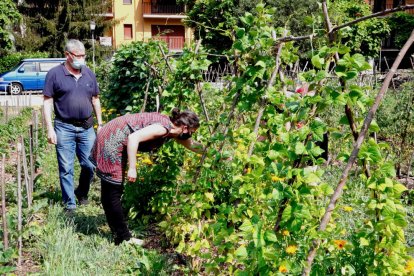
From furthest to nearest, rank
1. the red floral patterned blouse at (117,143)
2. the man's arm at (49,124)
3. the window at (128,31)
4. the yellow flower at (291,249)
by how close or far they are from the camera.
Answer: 1. the window at (128,31)
2. the man's arm at (49,124)
3. the red floral patterned blouse at (117,143)
4. the yellow flower at (291,249)

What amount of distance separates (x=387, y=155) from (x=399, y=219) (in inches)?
164

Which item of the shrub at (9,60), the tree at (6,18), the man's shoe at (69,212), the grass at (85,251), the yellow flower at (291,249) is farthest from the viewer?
the shrub at (9,60)

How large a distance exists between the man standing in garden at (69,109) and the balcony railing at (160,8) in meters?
29.0

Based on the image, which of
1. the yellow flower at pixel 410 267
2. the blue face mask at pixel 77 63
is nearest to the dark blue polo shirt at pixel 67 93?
the blue face mask at pixel 77 63

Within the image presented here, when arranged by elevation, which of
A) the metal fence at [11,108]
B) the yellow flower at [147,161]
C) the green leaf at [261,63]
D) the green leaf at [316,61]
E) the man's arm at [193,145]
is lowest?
the metal fence at [11,108]

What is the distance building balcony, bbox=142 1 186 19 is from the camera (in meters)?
32.2

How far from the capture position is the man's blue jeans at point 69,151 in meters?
4.52

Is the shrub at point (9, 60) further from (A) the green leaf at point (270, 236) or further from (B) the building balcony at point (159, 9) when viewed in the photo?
(A) the green leaf at point (270, 236)

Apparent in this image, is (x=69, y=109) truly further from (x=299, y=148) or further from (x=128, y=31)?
(x=128, y=31)

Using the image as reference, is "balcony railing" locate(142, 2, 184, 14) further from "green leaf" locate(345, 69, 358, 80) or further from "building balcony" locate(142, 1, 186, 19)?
"green leaf" locate(345, 69, 358, 80)

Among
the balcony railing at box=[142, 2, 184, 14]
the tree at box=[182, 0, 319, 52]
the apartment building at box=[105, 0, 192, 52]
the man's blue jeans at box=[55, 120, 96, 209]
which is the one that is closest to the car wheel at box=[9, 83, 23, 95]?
the tree at box=[182, 0, 319, 52]

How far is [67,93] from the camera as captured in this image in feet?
14.7

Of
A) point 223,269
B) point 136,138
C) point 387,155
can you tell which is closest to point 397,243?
point 223,269

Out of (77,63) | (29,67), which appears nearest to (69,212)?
(77,63)
